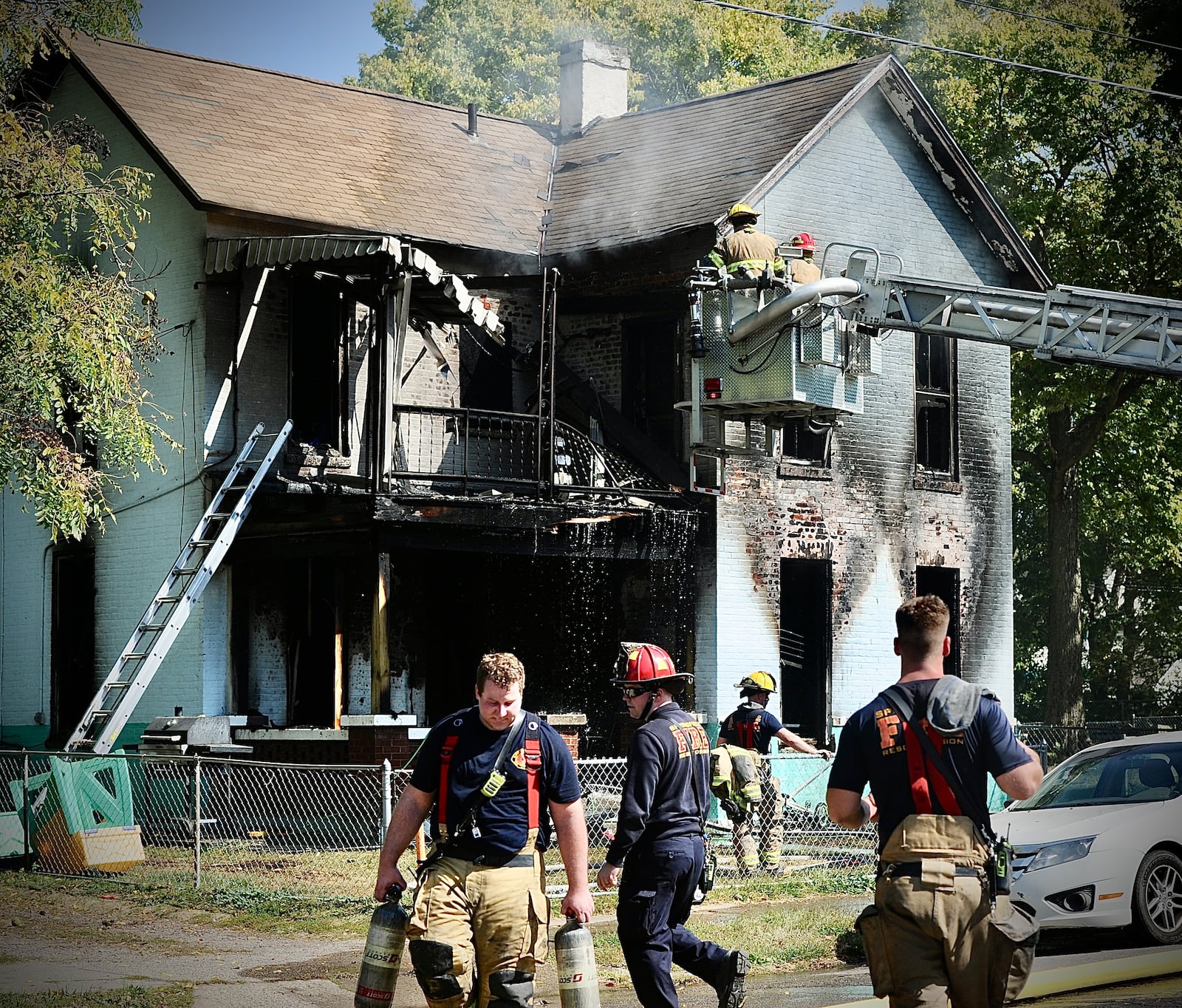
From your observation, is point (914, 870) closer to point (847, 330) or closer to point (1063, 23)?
point (847, 330)

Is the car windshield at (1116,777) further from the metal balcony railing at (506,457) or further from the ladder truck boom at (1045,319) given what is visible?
the metal balcony railing at (506,457)

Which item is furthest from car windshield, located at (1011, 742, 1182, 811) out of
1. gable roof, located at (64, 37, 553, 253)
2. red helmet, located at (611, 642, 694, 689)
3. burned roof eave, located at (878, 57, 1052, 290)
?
burned roof eave, located at (878, 57, 1052, 290)

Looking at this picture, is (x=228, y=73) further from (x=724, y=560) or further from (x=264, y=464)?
(x=724, y=560)

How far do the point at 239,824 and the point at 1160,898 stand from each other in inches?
334

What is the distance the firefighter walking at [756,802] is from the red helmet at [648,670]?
5.31 metres

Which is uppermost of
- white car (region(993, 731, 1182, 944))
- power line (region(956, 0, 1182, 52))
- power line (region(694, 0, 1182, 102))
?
power line (region(956, 0, 1182, 52))

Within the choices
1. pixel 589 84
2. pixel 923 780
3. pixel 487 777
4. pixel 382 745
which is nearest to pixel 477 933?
pixel 487 777

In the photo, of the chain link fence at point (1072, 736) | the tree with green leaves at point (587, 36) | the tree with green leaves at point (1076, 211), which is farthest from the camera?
the tree with green leaves at point (587, 36)

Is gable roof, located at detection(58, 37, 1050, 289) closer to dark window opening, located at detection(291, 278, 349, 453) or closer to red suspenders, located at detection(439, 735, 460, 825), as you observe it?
dark window opening, located at detection(291, 278, 349, 453)

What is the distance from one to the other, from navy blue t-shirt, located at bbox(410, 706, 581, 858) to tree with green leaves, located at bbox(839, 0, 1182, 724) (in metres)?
20.1

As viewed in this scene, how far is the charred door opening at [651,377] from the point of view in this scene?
1812 cm

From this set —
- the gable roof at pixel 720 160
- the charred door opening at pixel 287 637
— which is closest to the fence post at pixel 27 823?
the charred door opening at pixel 287 637

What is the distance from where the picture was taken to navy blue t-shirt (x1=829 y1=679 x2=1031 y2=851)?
5.64 m

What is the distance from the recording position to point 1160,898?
1000cm
